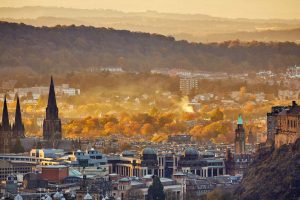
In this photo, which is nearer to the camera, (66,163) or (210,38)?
(66,163)

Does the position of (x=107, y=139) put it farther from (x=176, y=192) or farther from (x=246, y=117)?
(x=176, y=192)

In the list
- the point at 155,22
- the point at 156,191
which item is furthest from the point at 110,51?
the point at 156,191

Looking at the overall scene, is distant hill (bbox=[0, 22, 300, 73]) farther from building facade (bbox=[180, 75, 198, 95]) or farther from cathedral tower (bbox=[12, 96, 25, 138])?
cathedral tower (bbox=[12, 96, 25, 138])

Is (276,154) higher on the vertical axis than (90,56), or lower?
lower

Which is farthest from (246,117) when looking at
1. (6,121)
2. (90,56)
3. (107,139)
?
(90,56)

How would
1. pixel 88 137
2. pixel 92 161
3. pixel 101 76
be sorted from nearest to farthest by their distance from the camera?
pixel 92 161 < pixel 88 137 < pixel 101 76

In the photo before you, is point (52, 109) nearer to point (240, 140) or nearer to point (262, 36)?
point (240, 140)

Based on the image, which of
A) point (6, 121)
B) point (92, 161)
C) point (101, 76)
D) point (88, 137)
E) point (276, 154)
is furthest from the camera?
point (101, 76)

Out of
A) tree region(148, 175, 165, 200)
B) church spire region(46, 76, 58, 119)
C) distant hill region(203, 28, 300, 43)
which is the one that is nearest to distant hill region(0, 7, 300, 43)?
distant hill region(203, 28, 300, 43)
